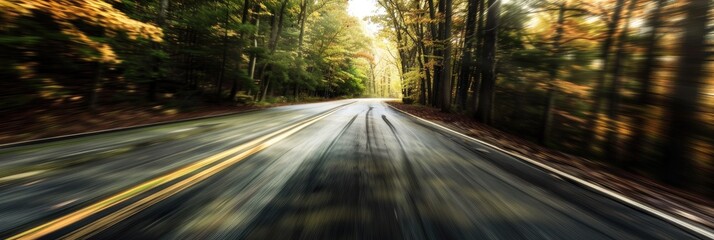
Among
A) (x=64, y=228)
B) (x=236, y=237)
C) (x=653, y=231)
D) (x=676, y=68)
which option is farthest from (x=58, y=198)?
(x=676, y=68)

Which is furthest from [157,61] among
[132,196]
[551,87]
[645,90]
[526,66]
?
[645,90]

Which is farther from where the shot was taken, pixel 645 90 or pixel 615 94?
pixel 615 94

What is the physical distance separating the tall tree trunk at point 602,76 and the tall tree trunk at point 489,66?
9.71 ft

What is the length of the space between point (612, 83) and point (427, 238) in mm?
9080

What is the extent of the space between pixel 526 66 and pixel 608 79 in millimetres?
2269

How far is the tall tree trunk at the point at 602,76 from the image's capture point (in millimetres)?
8211

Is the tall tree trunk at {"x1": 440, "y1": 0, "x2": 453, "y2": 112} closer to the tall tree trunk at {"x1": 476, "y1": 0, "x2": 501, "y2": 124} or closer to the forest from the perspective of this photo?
the forest

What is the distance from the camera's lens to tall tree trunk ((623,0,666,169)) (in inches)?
259

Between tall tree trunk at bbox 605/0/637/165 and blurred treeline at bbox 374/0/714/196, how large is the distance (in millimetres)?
27

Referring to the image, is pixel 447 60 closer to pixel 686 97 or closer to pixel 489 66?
pixel 489 66

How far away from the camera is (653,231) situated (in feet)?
7.16

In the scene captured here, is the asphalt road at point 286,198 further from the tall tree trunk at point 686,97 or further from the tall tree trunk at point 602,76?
the tall tree trunk at point 602,76

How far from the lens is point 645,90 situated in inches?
262

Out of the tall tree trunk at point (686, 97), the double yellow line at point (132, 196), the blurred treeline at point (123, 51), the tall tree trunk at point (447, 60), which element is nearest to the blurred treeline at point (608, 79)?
the tall tree trunk at point (686, 97)
